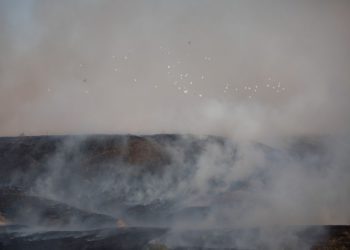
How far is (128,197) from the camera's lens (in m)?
70.4

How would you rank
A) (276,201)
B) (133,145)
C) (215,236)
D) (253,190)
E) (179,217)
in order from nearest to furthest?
→ (215,236) → (179,217) → (276,201) → (253,190) → (133,145)

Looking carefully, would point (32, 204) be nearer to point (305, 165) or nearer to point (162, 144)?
point (162, 144)

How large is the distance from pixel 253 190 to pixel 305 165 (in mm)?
14553

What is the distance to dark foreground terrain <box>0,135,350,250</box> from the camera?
115ft

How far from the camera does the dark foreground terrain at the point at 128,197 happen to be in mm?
35062

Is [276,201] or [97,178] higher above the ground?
[97,178]

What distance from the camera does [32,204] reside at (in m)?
60.7

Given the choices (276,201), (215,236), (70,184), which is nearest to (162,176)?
(70,184)

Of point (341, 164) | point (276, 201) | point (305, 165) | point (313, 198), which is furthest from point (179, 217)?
point (341, 164)

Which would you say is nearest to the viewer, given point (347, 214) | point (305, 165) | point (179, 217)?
point (179, 217)

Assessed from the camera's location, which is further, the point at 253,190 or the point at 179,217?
the point at 253,190

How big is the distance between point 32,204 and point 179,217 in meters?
22.8

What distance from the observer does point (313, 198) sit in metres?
68.6

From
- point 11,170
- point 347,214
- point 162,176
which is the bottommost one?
point 347,214
